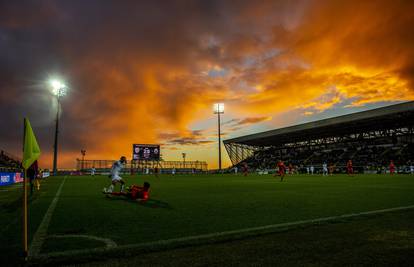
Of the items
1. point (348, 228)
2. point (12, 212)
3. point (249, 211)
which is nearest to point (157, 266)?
point (348, 228)

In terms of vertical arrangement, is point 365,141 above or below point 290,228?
above

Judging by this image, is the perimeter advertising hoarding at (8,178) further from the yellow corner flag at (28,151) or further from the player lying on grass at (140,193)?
the yellow corner flag at (28,151)

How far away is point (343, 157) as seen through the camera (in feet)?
189

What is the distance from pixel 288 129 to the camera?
60156mm

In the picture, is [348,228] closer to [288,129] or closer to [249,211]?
[249,211]

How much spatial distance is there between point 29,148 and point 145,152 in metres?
63.9

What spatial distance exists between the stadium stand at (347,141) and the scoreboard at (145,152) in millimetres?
22719

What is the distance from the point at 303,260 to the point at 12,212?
8117 millimetres

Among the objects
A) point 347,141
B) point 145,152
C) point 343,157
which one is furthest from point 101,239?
point 347,141

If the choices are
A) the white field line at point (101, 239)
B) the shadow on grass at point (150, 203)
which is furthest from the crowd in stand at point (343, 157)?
the white field line at point (101, 239)

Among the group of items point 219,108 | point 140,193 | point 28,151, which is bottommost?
point 140,193

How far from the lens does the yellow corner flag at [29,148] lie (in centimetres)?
403

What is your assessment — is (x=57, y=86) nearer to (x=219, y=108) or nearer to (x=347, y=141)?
(x=219, y=108)

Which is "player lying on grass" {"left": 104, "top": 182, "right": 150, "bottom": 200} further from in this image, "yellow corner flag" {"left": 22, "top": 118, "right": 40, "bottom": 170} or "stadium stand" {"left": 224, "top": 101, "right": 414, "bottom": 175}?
"stadium stand" {"left": 224, "top": 101, "right": 414, "bottom": 175}
